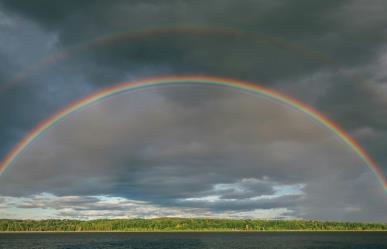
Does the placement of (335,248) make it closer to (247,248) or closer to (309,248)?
(309,248)

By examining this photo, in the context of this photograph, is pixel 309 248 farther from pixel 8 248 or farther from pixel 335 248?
pixel 8 248

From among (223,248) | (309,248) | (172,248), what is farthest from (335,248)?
(172,248)

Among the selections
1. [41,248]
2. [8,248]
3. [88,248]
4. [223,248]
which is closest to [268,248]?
[223,248]

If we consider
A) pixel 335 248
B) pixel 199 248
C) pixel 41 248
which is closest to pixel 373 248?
pixel 335 248

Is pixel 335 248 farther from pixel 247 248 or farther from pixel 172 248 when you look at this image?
pixel 172 248

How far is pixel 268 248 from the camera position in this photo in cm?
13350

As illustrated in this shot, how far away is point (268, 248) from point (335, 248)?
78.1 ft

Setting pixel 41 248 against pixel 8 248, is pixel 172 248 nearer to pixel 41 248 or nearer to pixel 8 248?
pixel 41 248

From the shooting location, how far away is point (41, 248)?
5340 inches

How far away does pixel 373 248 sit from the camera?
133125mm

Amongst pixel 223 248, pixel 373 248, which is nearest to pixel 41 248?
pixel 223 248

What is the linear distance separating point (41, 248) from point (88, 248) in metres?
16.7

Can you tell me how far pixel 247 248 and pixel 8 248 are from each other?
85.4 meters

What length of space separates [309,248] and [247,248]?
21.9 metres
